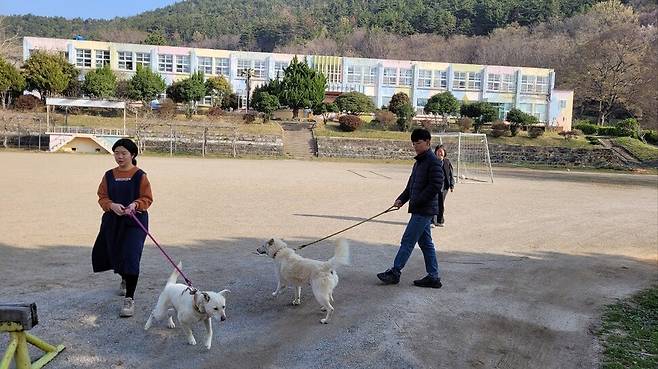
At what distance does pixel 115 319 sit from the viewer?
16.2ft

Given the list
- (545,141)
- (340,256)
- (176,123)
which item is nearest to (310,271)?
(340,256)

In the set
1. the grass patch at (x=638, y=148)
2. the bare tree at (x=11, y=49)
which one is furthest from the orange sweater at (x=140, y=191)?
the bare tree at (x=11, y=49)

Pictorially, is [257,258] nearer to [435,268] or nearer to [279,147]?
[435,268]

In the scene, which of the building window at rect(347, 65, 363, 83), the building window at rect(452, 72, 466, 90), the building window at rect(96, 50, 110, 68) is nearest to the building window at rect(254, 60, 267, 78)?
the building window at rect(347, 65, 363, 83)

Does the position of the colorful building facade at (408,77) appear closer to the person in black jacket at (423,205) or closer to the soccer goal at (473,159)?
the soccer goal at (473,159)

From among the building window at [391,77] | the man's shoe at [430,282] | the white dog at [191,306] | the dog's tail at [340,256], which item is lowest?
the man's shoe at [430,282]

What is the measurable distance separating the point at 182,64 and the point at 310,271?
5894 cm

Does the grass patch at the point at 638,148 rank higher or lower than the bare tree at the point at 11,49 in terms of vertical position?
lower

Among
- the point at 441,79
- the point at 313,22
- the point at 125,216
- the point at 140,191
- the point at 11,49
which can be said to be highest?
the point at 313,22

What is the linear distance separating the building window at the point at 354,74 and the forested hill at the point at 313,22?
43.3m

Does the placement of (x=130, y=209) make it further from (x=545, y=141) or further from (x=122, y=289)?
(x=545, y=141)

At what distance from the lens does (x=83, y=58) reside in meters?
58.9

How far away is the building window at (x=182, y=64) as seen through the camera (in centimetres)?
6028

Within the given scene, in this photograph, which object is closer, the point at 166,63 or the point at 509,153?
the point at 509,153
